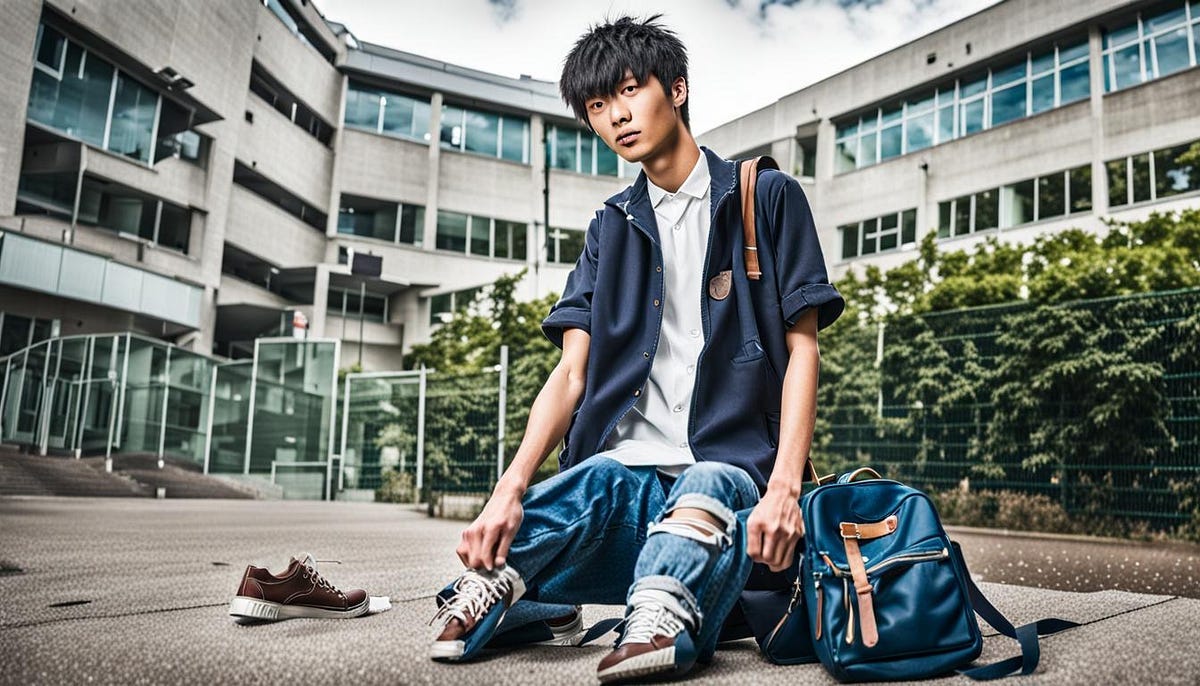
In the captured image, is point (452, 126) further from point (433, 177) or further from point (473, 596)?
point (473, 596)

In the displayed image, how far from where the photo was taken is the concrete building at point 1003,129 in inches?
754

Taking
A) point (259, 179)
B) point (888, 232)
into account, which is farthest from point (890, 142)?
point (259, 179)

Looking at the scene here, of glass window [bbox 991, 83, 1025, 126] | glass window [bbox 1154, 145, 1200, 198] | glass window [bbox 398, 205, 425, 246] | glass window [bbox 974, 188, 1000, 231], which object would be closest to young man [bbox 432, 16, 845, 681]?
glass window [bbox 1154, 145, 1200, 198]

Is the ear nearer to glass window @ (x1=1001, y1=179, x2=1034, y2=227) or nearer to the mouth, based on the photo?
the mouth

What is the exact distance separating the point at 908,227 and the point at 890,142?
264 centimetres

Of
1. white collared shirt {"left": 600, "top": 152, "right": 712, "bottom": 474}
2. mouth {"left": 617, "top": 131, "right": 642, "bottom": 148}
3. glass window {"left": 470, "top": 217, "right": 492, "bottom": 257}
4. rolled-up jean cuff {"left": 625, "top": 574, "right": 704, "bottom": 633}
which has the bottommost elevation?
rolled-up jean cuff {"left": 625, "top": 574, "right": 704, "bottom": 633}

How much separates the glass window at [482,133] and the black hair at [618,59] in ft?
98.9

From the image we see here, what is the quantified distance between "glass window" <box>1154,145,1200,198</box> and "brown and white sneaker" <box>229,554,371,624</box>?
20641 mm

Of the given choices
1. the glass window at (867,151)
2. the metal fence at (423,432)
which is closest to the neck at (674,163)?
the metal fence at (423,432)

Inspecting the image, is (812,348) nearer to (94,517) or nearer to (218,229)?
(94,517)

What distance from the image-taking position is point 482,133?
103ft

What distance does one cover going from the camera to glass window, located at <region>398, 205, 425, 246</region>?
2975 centimetres

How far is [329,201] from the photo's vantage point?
2894cm

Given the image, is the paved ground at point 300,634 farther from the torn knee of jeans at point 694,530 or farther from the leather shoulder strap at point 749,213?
Result: the leather shoulder strap at point 749,213
